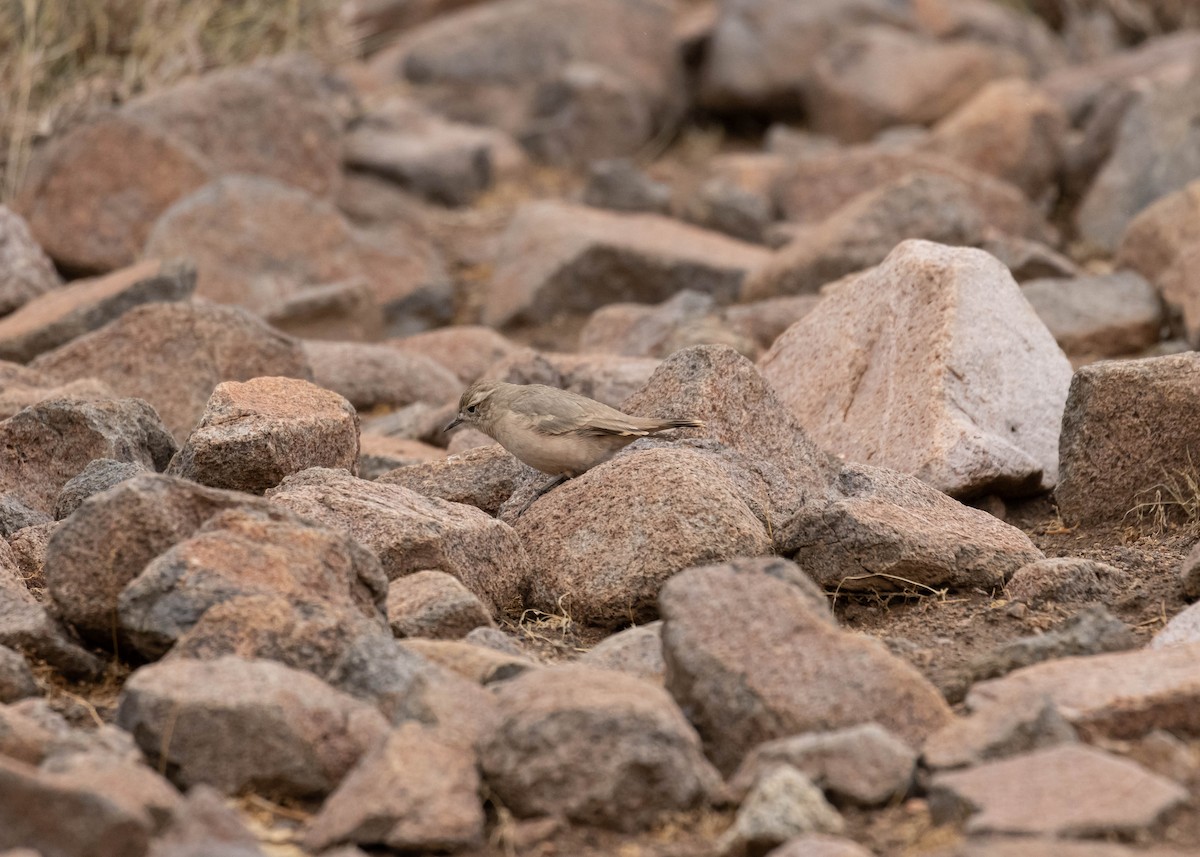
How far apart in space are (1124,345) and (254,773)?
776cm

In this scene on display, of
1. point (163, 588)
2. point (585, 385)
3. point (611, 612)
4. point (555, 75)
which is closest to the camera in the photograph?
point (163, 588)

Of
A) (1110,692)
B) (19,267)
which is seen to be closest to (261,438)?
(1110,692)

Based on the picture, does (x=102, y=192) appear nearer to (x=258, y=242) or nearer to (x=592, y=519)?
(x=258, y=242)

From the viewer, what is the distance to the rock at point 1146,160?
1409 cm

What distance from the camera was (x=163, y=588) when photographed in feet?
16.6

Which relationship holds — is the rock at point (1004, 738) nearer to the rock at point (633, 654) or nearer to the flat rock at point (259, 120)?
the rock at point (633, 654)

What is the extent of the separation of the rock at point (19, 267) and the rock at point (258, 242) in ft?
2.42

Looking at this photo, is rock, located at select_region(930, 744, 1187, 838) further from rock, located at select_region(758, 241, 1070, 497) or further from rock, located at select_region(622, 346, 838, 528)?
rock, located at select_region(758, 241, 1070, 497)

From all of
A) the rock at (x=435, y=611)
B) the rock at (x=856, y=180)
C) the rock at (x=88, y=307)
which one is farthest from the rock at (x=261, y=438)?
the rock at (x=856, y=180)

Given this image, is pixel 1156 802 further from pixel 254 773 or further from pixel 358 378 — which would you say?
pixel 358 378

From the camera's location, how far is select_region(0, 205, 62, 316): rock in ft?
36.6

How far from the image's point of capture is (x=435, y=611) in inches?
215

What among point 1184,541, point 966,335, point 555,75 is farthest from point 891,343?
point 555,75

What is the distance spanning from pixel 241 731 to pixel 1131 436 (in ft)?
13.4
